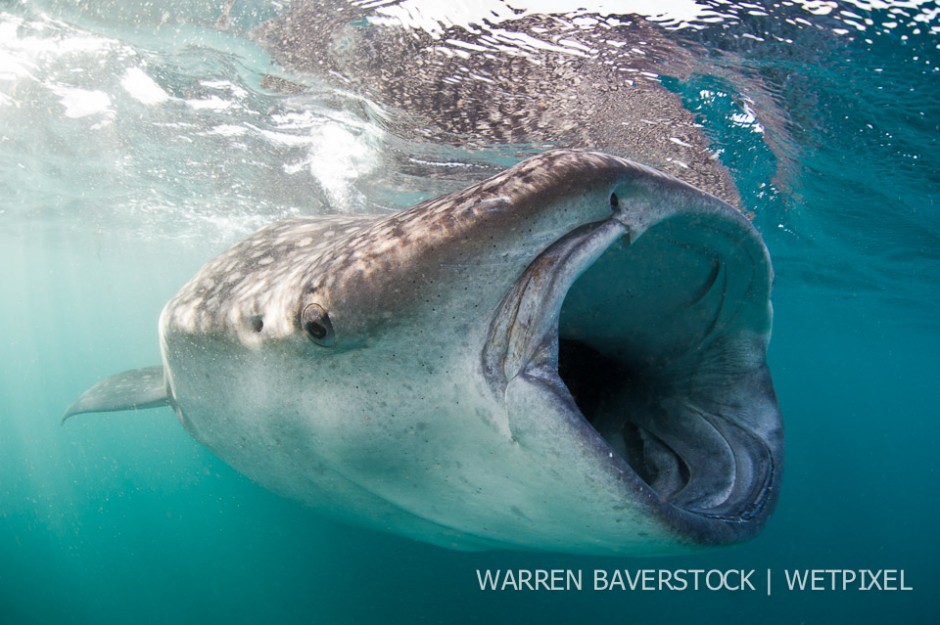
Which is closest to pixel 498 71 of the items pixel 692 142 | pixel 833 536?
pixel 692 142

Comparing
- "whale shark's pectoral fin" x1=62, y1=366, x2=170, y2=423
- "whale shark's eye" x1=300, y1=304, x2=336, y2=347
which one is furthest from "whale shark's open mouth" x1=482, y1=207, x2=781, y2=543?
"whale shark's pectoral fin" x1=62, y1=366, x2=170, y2=423

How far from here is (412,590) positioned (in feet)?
33.1

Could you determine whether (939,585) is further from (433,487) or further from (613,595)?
(433,487)

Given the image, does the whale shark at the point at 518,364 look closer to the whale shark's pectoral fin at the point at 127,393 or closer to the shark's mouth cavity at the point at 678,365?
the shark's mouth cavity at the point at 678,365

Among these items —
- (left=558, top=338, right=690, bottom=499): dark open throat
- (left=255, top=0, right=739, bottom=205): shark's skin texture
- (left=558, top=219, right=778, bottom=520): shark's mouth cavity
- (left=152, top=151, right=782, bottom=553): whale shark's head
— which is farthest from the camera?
(left=255, top=0, right=739, bottom=205): shark's skin texture

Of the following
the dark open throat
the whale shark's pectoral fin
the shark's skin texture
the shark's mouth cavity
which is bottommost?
the whale shark's pectoral fin

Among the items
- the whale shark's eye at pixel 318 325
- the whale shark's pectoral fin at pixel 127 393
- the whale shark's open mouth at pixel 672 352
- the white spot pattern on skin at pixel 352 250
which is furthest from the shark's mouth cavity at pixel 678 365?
the whale shark's pectoral fin at pixel 127 393

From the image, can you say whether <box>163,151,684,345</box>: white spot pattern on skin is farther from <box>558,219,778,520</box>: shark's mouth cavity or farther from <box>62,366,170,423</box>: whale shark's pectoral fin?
<box>62,366,170,423</box>: whale shark's pectoral fin

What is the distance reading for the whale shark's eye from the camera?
5.87 ft

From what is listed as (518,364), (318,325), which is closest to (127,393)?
Result: (318,325)

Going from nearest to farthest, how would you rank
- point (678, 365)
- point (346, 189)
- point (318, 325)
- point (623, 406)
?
point (318, 325) → point (678, 365) → point (623, 406) → point (346, 189)

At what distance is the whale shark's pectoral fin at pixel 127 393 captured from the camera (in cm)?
508

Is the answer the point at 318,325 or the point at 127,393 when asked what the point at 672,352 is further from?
the point at 127,393

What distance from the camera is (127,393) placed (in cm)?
542
